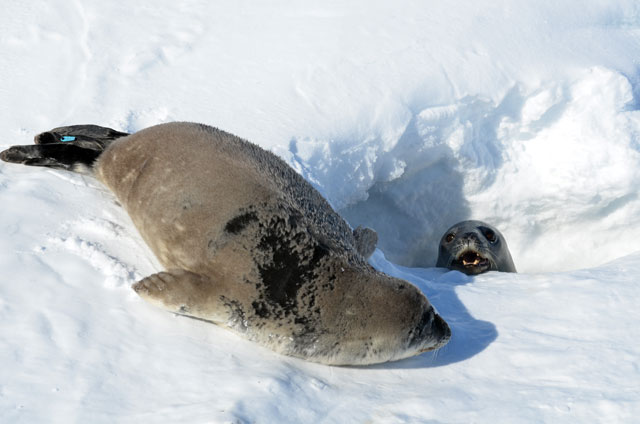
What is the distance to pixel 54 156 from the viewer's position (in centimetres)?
369

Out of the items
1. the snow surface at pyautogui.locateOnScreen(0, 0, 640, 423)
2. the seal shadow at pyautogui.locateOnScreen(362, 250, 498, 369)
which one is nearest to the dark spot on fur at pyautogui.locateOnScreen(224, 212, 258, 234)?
the snow surface at pyautogui.locateOnScreen(0, 0, 640, 423)

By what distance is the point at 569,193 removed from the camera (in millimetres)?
5598

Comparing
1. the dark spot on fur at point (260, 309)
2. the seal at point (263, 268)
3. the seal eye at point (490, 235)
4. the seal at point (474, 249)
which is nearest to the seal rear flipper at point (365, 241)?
the seal at point (263, 268)

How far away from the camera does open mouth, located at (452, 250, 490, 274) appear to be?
5.50 meters

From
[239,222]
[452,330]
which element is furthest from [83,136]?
[452,330]

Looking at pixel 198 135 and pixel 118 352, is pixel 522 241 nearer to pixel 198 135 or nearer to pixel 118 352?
pixel 198 135

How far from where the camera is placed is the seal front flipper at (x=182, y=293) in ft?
8.86

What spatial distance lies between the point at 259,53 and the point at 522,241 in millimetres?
3031

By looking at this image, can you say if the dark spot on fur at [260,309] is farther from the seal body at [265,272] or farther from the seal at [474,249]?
the seal at [474,249]

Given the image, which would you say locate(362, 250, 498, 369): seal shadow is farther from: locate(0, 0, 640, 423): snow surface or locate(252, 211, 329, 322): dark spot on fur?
locate(252, 211, 329, 322): dark spot on fur

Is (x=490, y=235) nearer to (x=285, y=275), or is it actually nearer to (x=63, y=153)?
(x=285, y=275)

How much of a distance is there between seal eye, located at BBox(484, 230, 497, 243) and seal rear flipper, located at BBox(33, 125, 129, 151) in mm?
3203

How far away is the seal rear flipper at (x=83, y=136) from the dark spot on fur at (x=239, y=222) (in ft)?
4.22

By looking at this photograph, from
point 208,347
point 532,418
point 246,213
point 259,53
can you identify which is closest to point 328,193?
point 259,53
